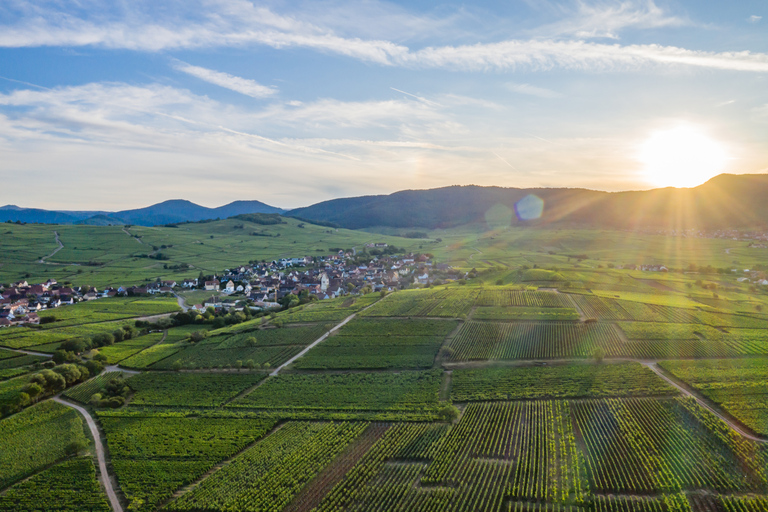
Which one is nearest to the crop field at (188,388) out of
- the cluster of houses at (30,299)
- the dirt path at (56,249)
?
the cluster of houses at (30,299)

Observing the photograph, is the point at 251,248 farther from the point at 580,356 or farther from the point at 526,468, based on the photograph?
the point at 526,468

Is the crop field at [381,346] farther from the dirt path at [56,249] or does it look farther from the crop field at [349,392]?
the dirt path at [56,249]

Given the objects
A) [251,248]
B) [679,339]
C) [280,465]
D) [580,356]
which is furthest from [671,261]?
[251,248]

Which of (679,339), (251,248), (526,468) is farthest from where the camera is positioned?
(251,248)

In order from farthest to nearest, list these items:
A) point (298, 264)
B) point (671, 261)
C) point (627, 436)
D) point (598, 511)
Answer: point (298, 264), point (671, 261), point (627, 436), point (598, 511)

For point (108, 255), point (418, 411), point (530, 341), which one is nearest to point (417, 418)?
point (418, 411)

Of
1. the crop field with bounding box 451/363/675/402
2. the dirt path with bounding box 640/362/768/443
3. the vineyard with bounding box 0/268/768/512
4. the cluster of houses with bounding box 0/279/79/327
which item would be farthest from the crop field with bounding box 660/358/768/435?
the cluster of houses with bounding box 0/279/79/327

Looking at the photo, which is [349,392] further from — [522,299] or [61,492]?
[522,299]
